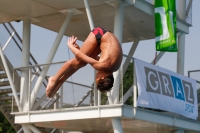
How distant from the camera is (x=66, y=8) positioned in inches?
834

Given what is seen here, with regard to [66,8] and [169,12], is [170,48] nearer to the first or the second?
[169,12]

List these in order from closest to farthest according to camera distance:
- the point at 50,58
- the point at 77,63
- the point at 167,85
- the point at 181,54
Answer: the point at 77,63, the point at 167,85, the point at 50,58, the point at 181,54

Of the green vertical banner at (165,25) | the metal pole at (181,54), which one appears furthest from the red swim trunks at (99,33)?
the metal pole at (181,54)

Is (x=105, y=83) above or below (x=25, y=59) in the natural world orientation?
below

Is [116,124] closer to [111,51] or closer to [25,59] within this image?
[25,59]

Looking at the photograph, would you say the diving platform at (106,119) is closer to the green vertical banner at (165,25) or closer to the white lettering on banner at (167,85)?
the white lettering on banner at (167,85)

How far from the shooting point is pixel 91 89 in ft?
69.1

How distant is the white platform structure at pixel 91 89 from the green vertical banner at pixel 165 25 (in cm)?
31

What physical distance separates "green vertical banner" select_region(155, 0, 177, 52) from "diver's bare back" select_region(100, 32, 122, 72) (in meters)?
12.6

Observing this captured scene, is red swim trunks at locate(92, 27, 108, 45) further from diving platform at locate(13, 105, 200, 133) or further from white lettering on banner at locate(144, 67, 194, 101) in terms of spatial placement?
white lettering on banner at locate(144, 67, 194, 101)

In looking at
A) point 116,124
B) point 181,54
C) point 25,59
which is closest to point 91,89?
point 116,124

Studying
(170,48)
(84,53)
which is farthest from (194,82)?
(84,53)

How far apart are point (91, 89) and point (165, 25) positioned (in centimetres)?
334

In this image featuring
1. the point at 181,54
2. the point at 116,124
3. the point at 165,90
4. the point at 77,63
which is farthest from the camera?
the point at 181,54
